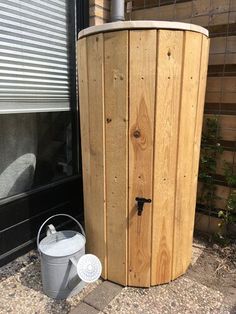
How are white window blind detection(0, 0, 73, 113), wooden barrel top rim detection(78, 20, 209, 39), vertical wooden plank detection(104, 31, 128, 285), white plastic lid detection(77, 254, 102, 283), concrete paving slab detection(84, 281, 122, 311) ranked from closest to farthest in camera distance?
wooden barrel top rim detection(78, 20, 209, 39) → vertical wooden plank detection(104, 31, 128, 285) → white plastic lid detection(77, 254, 102, 283) → concrete paving slab detection(84, 281, 122, 311) → white window blind detection(0, 0, 73, 113)

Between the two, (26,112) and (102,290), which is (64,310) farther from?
(26,112)

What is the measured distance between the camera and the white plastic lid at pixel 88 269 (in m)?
1.89

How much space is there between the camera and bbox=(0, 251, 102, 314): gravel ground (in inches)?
78.0

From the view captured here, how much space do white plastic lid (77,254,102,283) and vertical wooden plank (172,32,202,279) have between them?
62 cm

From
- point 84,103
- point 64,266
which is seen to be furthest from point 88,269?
point 84,103

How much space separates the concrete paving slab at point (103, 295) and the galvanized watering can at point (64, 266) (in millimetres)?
119

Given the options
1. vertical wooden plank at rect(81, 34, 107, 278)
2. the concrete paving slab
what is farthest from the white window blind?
the concrete paving slab

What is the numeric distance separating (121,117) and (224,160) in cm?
126

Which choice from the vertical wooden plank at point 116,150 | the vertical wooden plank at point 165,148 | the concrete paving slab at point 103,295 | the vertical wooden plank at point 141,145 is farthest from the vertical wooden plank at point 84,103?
the concrete paving slab at point 103,295

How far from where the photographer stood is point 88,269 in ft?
6.31

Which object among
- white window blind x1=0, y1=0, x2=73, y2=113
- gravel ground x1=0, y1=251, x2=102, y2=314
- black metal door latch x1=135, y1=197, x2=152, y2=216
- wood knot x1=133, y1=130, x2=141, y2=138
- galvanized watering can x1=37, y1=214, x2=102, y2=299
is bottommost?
gravel ground x1=0, y1=251, x2=102, y2=314

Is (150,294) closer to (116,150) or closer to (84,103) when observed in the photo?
(116,150)

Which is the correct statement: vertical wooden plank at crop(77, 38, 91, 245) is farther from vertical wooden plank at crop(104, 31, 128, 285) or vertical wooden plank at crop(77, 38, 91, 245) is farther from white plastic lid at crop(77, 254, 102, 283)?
white plastic lid at crop(77, 254, 102, 283)

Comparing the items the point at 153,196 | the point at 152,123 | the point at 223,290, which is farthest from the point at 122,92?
the point at 223,290
